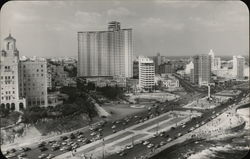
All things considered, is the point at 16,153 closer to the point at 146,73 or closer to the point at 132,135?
the point at 132,135

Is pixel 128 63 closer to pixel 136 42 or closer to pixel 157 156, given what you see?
pixel 136 42

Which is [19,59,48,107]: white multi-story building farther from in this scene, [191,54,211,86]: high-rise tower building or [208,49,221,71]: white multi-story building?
[208,49,221,71]: white multi-story building

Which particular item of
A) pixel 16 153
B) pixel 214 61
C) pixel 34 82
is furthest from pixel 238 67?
pixel 16 153

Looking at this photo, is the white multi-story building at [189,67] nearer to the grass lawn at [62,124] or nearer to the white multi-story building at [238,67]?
the white multi-story building at [238,67]

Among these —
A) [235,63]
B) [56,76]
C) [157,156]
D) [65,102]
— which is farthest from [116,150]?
[235,63]

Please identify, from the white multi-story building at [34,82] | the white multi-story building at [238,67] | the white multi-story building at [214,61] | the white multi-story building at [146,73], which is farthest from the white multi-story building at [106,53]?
the white multi-story building at [238,67]
